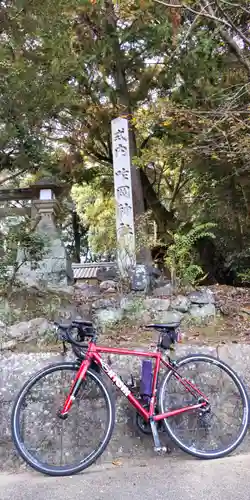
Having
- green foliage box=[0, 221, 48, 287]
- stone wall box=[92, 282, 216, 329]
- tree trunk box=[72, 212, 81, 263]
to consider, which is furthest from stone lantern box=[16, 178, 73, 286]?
tree trunk box=[72, 212, 81, 263]

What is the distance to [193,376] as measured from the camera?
2.91 meters

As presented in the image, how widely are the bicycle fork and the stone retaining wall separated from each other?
0.81ft

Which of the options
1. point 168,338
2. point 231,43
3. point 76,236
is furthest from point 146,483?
point 76,236

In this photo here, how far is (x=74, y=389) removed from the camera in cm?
257

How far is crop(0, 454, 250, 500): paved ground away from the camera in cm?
211

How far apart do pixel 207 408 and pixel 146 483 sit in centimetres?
69

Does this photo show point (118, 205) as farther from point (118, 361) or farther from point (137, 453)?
point (137, 453)

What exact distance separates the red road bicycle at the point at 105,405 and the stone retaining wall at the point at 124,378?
0.15 meters

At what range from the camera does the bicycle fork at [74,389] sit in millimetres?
2572

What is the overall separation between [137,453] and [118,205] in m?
3.44

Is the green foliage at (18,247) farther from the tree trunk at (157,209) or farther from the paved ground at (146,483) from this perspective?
the tree trunk at (157,209)

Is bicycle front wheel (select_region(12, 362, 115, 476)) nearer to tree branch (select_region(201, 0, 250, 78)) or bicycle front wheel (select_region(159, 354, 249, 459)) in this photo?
bicycle front wheel (select_region(159, 354, 249, 459))

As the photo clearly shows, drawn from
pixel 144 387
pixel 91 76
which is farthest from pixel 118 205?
pixel 91 76

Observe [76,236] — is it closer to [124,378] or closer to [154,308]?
[154,308]
